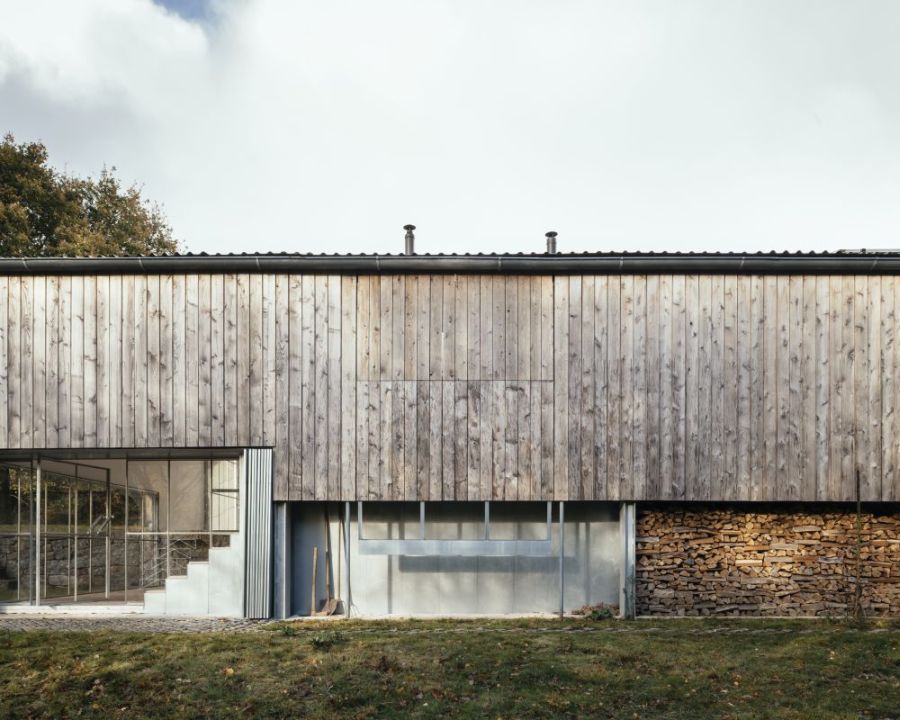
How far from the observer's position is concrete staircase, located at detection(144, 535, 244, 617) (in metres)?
10.7

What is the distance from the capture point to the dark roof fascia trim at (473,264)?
10.7 metres

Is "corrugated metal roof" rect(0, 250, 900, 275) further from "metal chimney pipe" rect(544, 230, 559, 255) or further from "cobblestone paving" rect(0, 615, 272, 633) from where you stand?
"cobblestone paving" rect(0, 615, 272, 633)

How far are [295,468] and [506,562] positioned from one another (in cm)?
394

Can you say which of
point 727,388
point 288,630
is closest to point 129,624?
point 288,630

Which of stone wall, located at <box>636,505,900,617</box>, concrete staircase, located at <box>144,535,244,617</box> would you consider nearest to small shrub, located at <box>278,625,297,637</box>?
concrete staircase, located at <box>144,535,244,617</box>

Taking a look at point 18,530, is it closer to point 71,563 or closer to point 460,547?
point 71,563

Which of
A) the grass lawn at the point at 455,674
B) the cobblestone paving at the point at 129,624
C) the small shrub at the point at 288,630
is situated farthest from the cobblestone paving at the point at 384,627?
the small shrub at the point at 288,630

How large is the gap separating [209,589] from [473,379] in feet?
18.4

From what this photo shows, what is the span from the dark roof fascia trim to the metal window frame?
3.92 m

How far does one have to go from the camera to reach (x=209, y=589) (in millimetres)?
10781

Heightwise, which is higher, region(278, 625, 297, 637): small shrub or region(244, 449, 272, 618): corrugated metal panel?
region(244, 449, 272, 618): corrugated metal panel

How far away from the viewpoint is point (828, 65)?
20297 millimetres

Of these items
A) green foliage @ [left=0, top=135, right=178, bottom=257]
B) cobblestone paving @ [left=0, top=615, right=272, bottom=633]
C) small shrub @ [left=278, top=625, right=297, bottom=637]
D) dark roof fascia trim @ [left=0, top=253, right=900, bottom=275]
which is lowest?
cobblestone paving @ [left=0, top=615, right=272, bottom=633]

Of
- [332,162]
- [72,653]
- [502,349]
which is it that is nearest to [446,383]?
[502,349]
